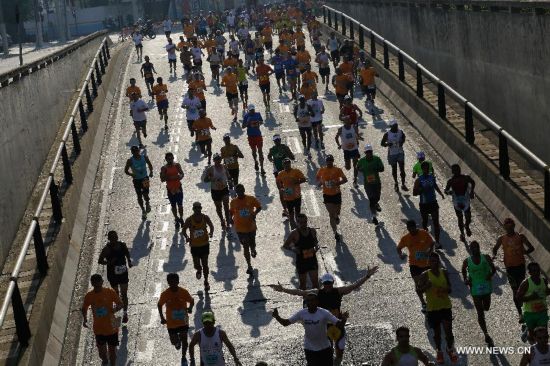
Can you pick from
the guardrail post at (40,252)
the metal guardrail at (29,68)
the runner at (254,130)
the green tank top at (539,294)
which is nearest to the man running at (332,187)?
the runner at (254,130)

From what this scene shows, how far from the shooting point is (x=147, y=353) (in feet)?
50.6

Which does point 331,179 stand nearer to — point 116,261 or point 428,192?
point 428,192

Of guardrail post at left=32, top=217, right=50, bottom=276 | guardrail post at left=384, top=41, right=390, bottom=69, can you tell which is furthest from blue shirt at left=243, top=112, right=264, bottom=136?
guardrail post at left=384, top=41, right=390, bottom=69

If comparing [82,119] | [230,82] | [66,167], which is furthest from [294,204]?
[230,82]

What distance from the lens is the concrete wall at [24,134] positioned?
61.0ft

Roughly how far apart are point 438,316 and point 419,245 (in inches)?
79.5

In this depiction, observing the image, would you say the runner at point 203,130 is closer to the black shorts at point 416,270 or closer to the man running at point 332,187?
the man running at point 332,187

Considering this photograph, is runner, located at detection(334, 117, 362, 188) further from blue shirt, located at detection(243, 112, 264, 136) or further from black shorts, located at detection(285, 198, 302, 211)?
black shorts, located at detection(285, 198, 302, 211)

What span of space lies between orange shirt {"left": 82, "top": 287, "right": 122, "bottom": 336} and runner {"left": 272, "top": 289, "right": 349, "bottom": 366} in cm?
300

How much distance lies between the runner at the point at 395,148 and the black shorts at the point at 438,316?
9.00 m

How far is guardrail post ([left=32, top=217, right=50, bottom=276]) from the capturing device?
53.8 ft

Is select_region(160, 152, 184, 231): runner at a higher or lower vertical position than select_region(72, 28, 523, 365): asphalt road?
higher

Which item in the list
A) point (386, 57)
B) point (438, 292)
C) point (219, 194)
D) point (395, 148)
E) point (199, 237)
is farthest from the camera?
point (386, 57)

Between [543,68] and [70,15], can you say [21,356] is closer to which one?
[543,68]
